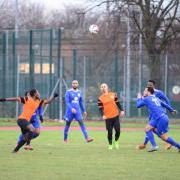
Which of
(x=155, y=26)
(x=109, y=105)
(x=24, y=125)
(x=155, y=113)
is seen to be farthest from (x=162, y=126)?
(x=155, y=26)

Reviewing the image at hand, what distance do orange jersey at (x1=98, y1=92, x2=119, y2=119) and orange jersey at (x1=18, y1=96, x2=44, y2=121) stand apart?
2402 mm

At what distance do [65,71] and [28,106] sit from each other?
22.3 m

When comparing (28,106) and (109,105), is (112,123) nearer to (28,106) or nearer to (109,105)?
(109,105)

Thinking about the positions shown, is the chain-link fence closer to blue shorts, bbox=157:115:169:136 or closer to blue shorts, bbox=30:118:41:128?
blue shorts, bbox=30:118:41:128

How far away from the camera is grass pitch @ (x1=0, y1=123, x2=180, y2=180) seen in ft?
41.5

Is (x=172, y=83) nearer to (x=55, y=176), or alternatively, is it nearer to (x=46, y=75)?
(x=46, y=75)

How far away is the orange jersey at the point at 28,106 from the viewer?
17.3 metres

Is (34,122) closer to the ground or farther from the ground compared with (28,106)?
closer to the ground

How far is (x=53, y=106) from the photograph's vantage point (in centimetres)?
3756

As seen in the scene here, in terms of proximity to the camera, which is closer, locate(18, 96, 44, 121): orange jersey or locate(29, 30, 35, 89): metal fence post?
locate(18, 96, 44, 121): orange jersey

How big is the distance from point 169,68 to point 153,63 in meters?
2.23

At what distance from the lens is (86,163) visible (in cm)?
1479

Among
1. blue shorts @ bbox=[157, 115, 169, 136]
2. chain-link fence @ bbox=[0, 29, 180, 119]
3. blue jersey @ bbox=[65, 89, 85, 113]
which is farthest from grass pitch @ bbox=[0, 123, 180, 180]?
chain-link fence @ bbox=[0, 29, 180, 119]

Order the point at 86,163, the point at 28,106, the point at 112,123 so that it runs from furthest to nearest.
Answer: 1. the point at 112,123
2. the point at 28,106
3. the point at 86,163
